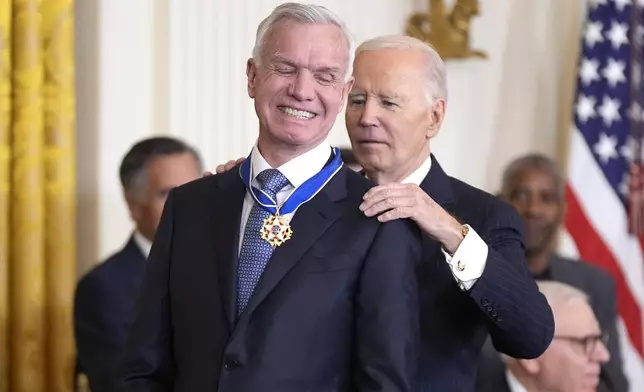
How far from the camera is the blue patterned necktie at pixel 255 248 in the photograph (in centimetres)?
210

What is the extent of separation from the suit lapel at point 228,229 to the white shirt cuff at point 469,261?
1.51 feet

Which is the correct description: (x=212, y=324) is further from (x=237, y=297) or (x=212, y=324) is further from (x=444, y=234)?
(x=444, y=234)

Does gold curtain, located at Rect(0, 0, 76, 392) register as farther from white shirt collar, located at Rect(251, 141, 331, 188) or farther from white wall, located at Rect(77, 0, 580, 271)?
white shirt collar, located at Rect(251, 141, 331, 188)

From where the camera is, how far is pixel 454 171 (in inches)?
246

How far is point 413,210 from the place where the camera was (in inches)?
87.2

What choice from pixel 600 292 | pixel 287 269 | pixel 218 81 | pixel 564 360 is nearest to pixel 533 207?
pixel 600 292

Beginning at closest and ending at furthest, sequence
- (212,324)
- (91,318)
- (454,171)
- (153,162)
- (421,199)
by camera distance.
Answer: (212,324)
(421,199)
(91,318)
(153,162)
(454,171)

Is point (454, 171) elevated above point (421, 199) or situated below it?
below

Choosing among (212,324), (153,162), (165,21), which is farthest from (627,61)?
(212,324)

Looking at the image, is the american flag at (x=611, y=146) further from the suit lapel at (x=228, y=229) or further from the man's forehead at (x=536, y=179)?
the suit lapel at (x=228, y=229)

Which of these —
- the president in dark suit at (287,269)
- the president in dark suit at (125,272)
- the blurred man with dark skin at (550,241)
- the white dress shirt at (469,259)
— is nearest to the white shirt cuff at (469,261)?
the white dress shirt at (469,259)

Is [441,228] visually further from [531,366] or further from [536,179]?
[536,179]

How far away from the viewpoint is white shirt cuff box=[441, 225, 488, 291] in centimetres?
234

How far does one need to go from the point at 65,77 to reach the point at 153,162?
59 cm
